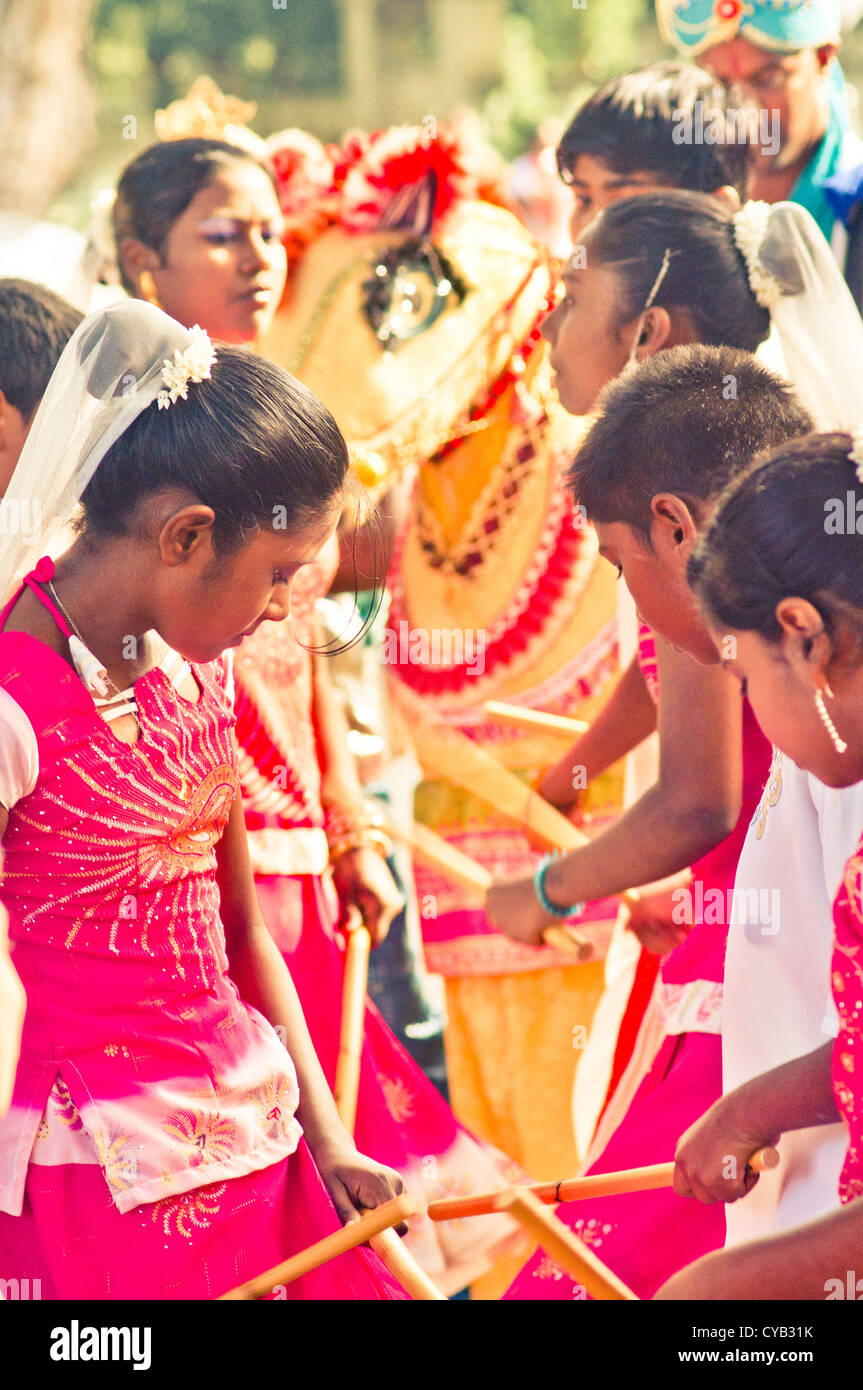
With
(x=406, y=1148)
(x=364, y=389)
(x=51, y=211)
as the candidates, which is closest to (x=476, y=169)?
(x=364, y=389)

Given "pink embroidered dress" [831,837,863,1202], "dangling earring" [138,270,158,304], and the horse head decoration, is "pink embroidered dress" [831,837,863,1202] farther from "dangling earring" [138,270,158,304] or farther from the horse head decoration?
"dangling earring" [138,270,158,304]

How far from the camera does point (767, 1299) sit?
1421 millimetres

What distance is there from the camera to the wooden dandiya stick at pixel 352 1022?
96.4 inches

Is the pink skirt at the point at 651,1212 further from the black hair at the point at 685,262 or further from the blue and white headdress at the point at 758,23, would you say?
the blue and white headdress at the point at 758,23

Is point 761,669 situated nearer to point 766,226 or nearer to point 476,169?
point 766,226

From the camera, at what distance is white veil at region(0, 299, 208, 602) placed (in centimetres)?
168

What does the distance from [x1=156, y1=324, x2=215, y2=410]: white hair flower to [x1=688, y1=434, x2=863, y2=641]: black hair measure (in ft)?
1.75

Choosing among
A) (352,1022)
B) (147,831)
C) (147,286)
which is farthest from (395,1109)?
(147,286)

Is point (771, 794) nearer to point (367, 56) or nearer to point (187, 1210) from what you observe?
point (187, 1210)

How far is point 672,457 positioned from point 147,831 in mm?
751

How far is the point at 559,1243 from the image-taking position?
57.7 inches

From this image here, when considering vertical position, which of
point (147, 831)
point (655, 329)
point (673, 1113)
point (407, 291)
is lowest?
point (673, 1113)

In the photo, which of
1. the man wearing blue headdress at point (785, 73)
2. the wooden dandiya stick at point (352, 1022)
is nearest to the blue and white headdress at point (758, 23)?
the man wearing blue headdress at point (785, 73)
